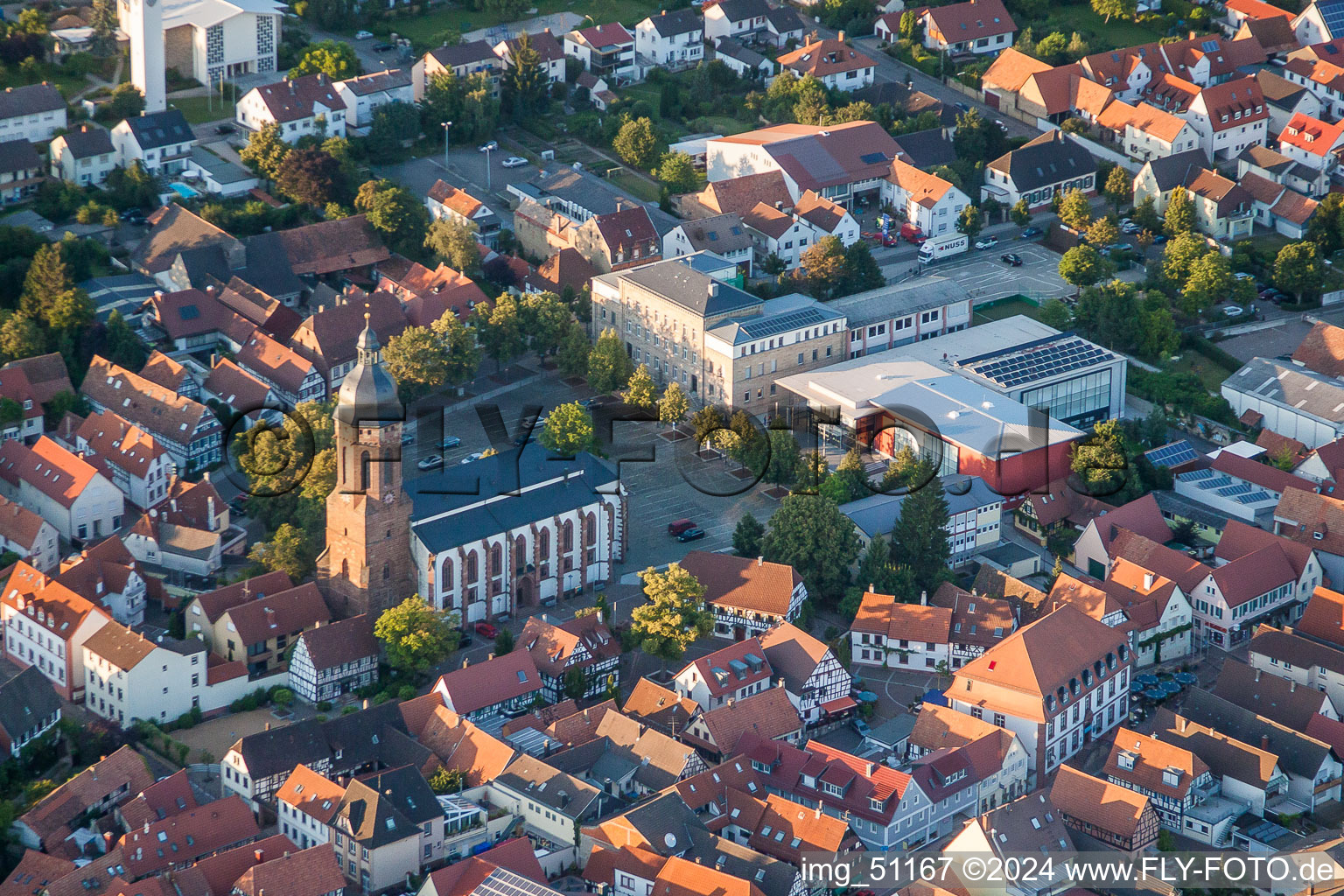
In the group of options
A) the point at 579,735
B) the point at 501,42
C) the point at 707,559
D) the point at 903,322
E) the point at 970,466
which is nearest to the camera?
the point at 579,735

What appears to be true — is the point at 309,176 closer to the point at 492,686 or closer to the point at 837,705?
the point at 492,686

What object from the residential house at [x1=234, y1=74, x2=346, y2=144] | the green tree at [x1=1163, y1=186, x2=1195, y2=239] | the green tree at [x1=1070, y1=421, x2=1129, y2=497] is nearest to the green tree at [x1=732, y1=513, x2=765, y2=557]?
the green tree at [x1=1070, y1=421, x2=1129, y2=497]

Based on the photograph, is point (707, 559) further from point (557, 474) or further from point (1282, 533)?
point (1282, 533)

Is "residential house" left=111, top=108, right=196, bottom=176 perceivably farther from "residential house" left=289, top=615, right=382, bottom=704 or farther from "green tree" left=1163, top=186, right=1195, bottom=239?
"green tree" left=1163, top=186, right=1195, bottom=239

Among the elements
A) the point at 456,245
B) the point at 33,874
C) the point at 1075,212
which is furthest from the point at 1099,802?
the point at 1075,212

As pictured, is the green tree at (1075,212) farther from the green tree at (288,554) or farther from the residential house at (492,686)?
the green tree at (288,554)

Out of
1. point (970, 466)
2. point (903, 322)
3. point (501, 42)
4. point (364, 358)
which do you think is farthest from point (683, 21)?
point (364, 358)

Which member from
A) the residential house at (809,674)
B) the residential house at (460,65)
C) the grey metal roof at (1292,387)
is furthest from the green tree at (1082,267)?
the residential house at (809,674)
